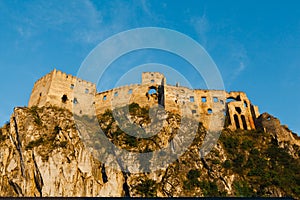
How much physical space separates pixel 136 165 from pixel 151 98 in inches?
607

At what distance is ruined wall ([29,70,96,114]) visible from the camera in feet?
163

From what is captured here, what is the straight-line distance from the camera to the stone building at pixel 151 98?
4816 cm

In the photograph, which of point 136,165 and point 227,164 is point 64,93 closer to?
point 136,165

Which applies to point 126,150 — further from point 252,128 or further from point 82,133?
point 252,128

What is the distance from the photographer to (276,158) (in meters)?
40.7

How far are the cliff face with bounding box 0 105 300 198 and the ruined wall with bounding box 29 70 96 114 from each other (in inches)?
240

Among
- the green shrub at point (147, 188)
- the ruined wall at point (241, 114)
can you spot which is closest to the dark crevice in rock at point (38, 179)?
the green shrub at point (147, 188)

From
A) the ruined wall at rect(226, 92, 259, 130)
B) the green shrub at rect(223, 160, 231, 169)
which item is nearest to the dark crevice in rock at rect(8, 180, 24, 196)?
the green shrub at rect(223, 160, 231, 169)

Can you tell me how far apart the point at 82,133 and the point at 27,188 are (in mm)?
9409

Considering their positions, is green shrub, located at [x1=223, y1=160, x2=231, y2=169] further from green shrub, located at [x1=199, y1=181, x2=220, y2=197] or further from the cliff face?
green shrub, located at [x1=199, y1=181, x2=220, y2=197]

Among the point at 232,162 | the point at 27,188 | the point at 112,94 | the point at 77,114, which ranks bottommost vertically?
the point at 27,188

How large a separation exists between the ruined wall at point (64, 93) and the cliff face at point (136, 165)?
609 cm

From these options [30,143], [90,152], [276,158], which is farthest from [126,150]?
[276,158]

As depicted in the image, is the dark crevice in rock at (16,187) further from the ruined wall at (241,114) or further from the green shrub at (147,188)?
the ruined wall at (241,114)
